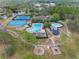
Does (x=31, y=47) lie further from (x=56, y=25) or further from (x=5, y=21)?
(x=5, y=21)

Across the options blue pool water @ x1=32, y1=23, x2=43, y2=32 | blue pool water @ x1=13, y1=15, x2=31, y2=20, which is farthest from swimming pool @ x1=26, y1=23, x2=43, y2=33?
blue pool water @ x1=13, y1=15, x2=31, y2=20

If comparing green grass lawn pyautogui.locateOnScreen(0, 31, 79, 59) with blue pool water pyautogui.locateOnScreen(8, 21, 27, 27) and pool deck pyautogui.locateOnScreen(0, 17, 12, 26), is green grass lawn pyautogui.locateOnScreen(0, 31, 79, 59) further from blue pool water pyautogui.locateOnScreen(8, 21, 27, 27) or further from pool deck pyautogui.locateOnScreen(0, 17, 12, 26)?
pool deck pyautogui.locateOnScreen(0, 17, 12, 26)

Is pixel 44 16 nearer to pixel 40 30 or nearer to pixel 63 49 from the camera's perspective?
pixel 40 30

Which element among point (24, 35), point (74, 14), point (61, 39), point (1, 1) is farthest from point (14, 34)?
point (1, 1)

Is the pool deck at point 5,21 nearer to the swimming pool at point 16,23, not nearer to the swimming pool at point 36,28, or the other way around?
the swimming pool at point 16,23

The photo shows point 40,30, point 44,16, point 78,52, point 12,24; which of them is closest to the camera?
point 78,52

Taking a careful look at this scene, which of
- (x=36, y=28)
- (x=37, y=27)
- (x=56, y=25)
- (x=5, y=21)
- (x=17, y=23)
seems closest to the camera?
(x=36, y=28)

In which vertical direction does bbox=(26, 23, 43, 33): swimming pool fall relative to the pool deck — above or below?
below

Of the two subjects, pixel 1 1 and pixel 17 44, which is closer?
pixel 17 44

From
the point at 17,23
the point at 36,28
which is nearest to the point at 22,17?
the point at 17,23

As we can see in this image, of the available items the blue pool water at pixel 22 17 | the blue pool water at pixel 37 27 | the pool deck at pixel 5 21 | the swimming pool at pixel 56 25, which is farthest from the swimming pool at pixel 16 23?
the swimming pool at pixel 56 25

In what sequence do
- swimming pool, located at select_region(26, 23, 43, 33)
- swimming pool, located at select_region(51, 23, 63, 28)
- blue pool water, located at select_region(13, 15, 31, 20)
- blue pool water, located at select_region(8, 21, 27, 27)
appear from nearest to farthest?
swimming pool, located at select_region(26, 23, 43, 33) < swimming pool, located at select_region(51, 23, 63, 28) < blue pool water, located at select_region(8, 21, 27, 27) < blue pool water, located at select_region(13, 15, 31, 20)
